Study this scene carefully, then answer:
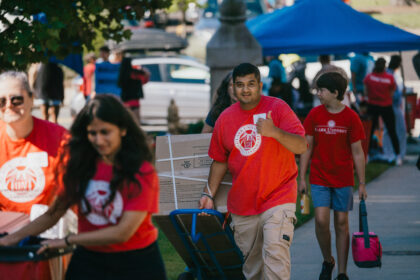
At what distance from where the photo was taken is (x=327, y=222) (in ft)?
20.7

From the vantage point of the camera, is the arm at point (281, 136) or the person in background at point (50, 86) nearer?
the arm at point (281, 136)

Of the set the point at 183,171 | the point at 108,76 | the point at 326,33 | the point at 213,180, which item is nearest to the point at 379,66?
the point at 326,33

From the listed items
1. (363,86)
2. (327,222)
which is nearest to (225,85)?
Result: (327,222)

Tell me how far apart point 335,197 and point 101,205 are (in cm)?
314

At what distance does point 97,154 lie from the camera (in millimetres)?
3746

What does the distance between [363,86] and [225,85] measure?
8.55m

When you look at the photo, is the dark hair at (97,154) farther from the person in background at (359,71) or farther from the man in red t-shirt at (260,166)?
the person in background at (359,71)

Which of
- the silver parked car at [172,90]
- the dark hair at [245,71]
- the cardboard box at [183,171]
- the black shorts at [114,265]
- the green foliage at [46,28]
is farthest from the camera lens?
the silver parked car at [172,90]

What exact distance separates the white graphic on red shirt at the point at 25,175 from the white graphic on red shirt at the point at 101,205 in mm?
839

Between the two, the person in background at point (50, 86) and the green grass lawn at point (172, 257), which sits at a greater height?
the person in background at point (50, 86)

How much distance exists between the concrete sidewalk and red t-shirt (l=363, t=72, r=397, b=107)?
1.55m

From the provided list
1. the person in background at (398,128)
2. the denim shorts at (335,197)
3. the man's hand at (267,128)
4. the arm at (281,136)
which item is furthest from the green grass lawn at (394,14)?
the man's hand at (267,128)

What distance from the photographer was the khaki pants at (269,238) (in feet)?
16.8

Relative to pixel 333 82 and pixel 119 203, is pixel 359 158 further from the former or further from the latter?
pixel 119 203
